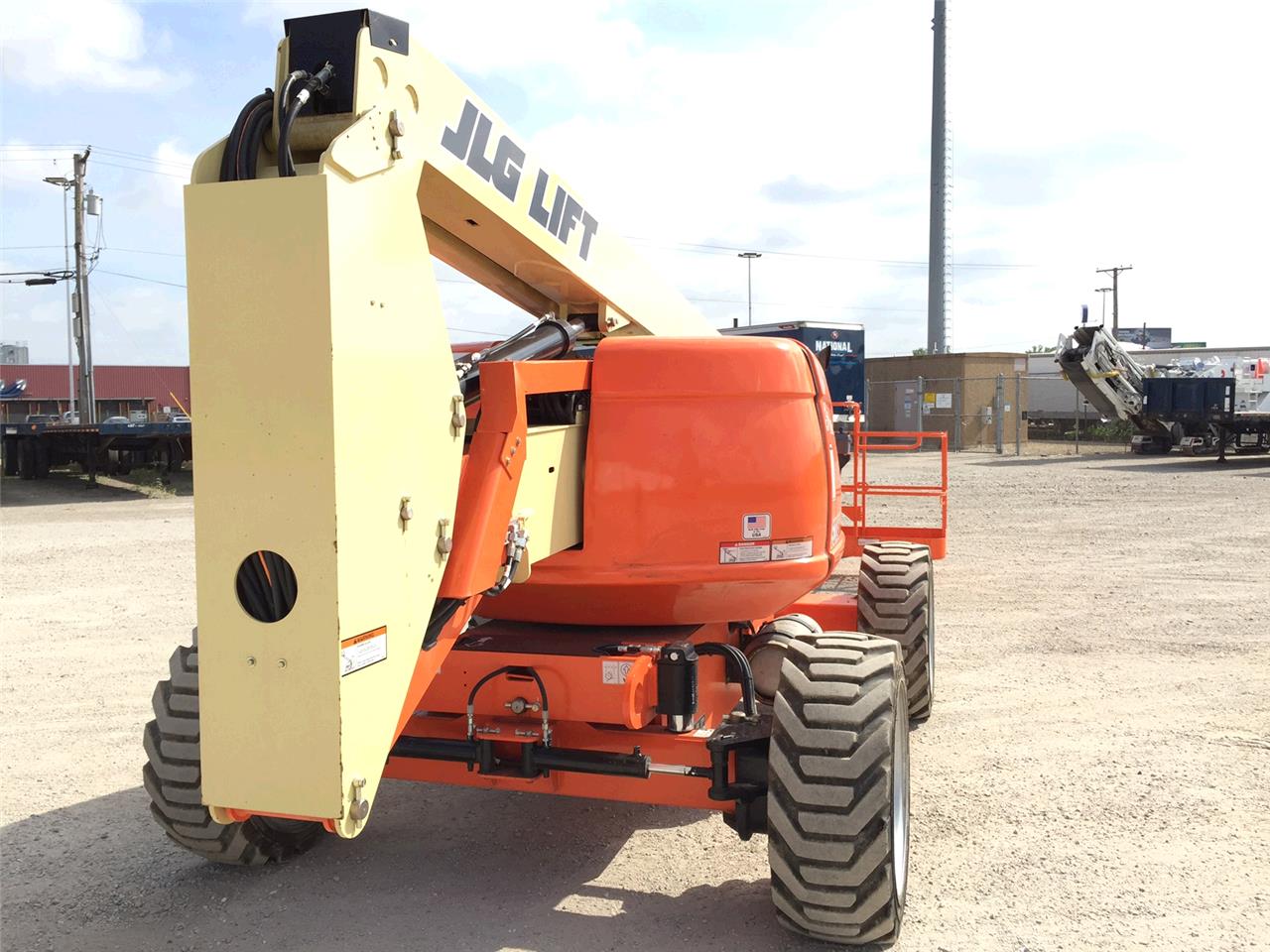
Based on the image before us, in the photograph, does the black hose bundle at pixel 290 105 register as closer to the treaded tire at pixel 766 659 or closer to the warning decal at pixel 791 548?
the warning decal at pixel 791 548

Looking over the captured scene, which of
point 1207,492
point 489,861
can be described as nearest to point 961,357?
point 1207,492

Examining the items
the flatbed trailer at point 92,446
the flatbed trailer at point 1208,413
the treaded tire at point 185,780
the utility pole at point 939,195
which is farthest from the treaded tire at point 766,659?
the utility pole at point 939,195

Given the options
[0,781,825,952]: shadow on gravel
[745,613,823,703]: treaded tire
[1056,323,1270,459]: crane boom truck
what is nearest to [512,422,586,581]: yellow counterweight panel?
[745,613,823,703]: treaded tire

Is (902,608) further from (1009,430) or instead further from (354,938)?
(1009,430)

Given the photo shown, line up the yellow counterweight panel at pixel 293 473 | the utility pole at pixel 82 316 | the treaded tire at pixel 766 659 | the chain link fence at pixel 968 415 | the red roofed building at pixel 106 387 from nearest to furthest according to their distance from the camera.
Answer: the yellow counterweight panel at pixel 293 473 → the treaded tire at pixel 766 659 → the utility pole at pixel 82 316 → the chain link fence at pixel 968 415 → the red roofed building at pixel 106 387

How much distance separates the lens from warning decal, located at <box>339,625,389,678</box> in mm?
2934

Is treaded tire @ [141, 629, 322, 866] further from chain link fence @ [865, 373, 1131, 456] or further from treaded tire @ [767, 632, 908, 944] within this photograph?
chain link fence @ [865, 373, 1131, 456]

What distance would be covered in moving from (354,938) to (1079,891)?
2857 millimetres

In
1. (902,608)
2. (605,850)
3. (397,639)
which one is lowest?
(605,850)

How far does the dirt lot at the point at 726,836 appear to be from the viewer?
4.18 metres

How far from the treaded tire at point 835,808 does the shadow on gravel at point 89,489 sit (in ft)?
62.8

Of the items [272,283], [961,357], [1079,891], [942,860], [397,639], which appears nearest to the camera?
[272,283]

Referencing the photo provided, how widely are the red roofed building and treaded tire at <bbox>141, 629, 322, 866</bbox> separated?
69830mm

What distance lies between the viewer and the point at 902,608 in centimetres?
659
